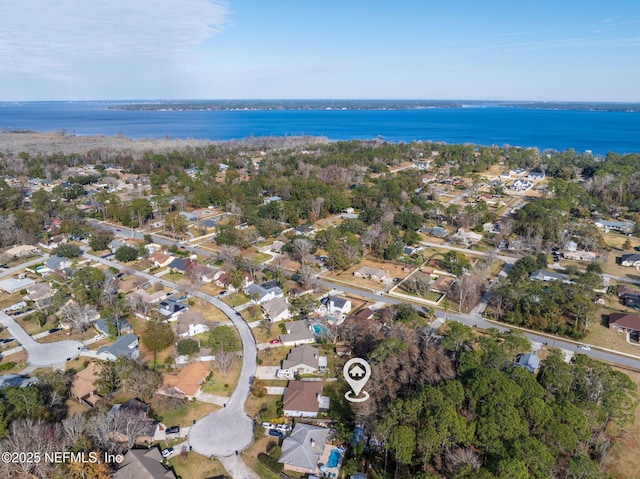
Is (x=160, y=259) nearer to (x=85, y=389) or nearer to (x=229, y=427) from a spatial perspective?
(x=85, y=389)

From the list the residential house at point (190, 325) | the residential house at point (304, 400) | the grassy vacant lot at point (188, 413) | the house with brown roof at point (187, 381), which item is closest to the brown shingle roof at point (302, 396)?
the residential house at point (304, 400)

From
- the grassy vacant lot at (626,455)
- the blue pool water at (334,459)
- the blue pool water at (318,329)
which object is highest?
the blue pool water at (318,329)

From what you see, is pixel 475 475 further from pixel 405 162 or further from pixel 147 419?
pixel 405 162

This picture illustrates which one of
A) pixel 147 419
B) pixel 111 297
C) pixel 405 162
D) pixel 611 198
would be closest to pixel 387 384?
pixel 147 419

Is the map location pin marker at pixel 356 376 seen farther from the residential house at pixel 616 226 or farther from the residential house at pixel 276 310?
the residential house at pixel 616 226

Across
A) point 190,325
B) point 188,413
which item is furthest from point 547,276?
point 188,413

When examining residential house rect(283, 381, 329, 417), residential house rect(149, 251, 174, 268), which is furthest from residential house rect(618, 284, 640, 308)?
residential house rect(149, 251, 174, 268)
